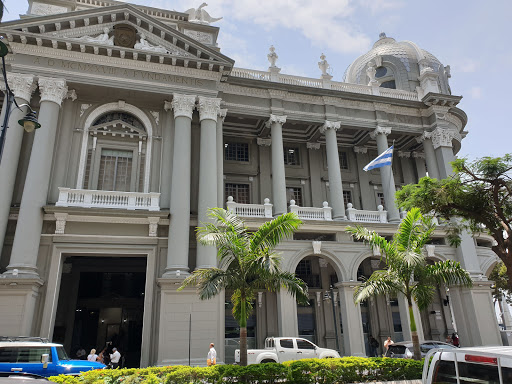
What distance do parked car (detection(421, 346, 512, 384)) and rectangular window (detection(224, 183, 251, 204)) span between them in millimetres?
20101

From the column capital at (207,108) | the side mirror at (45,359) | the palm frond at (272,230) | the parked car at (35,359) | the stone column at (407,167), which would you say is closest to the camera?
the parked car at (35,359)

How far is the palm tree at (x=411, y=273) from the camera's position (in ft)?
45.6

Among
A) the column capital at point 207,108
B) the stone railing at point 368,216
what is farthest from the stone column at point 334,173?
the column capital at point 207,108

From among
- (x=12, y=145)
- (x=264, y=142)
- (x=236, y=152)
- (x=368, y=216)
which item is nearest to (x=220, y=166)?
(x=236, y=152)

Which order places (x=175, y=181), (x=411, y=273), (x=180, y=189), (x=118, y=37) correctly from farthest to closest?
(x=118, y=37) < (x=175, y=181) < (x=180, y=189) < (x=411, y=273)

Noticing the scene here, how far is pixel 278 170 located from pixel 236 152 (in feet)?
17.3

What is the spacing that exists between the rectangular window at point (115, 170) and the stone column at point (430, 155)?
1939 cm

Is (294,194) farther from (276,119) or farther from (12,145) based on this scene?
(12,145)

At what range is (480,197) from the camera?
50.8 ft

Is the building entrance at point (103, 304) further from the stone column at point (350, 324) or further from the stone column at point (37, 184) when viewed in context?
the stone column at point (350, 324)

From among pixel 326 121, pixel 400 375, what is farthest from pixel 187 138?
pixel 400 375

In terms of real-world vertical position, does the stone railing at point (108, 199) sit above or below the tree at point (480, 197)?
above

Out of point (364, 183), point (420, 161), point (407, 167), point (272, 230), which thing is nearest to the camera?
point (272, 230)

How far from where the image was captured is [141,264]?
25.7 m
